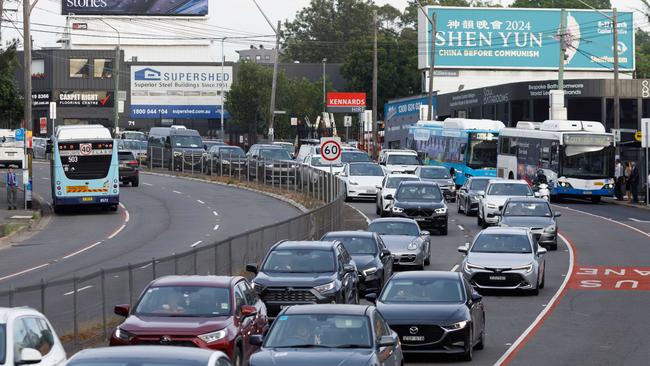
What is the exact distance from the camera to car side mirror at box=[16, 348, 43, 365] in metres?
11.6

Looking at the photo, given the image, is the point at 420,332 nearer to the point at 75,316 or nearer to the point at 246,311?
the point at 246,311

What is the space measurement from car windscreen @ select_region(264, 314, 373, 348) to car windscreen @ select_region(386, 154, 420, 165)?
47.9 metres

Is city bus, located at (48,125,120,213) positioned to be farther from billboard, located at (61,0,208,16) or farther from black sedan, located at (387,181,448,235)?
billboard, located at (61,0,208,16)

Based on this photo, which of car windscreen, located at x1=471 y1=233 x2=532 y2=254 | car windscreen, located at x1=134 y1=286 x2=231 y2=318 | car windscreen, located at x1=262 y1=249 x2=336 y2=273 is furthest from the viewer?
car windscreen, located at x1=471 y1=233 x2=532 y2=254

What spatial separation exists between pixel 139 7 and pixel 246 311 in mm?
118970

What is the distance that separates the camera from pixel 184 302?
1739cm

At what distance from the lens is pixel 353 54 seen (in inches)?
5428

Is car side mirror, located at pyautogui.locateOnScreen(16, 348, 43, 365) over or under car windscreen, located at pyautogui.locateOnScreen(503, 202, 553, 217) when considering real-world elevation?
over

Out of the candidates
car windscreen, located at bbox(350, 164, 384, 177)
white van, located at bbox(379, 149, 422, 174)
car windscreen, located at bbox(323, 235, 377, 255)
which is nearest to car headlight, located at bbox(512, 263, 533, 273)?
car windscreen, located at bbox(323, 235, 377, 255)

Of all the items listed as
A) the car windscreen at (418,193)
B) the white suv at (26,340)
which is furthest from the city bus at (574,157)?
the white suv at (26,340)

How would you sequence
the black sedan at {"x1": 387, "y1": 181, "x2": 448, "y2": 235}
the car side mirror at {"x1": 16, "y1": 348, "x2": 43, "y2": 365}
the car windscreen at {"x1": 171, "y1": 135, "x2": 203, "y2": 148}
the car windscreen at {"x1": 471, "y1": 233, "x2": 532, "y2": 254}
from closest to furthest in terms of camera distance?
the car side mirror at {"x1": 16, "y1": 348, "x2": 43, "y2": 365} < the car windscreen at {"x1": 471, "y1": 233, "x2": 532, "y2": 254} < the black sedan at {"x1": 387, "y1": 181, "x2": 448, "y2": 235} < the car windscreen at {"x1": 171, "y1": 135, "x2": 203, "y2": 148}

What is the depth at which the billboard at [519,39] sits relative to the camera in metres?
107

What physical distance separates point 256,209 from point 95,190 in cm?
677

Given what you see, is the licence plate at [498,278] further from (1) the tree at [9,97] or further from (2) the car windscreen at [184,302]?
(1) the tree at [9,97]
